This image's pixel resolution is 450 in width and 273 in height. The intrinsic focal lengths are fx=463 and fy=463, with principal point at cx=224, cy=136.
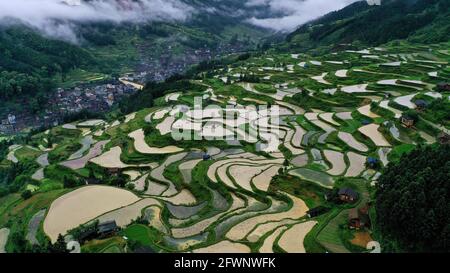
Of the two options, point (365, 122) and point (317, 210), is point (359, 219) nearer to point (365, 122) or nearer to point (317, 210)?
point (317, 210)

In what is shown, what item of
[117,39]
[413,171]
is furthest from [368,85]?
[117,39]

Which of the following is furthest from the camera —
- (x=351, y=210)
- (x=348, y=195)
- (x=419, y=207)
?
(x=348, y=195)

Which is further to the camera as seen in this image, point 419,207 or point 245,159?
point 245,159

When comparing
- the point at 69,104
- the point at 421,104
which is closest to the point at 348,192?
the point at 421,104

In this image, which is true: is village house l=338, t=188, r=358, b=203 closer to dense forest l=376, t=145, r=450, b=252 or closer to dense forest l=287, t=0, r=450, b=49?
dense forest l=376, t=145, r=450, b=252

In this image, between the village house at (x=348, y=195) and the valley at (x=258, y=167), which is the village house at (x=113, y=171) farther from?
the village house at (x=348, y=195)

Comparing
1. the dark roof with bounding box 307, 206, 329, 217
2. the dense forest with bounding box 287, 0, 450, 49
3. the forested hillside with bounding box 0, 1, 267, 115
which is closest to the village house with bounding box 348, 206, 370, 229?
the dark roof with bounding box 307, 206, 329, 217

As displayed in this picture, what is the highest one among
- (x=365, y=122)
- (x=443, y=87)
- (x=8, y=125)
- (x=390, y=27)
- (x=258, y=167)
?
(x=390, y=27)
